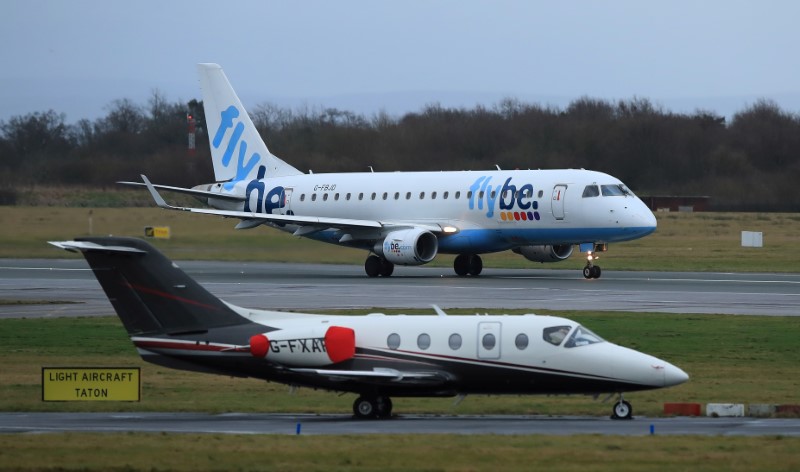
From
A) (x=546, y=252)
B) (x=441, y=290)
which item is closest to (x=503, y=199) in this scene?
(x=546, y=252)

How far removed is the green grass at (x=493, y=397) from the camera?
2527cm

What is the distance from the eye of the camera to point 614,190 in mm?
52438

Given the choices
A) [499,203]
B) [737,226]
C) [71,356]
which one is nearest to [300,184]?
[499,203]

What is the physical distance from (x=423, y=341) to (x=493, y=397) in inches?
151

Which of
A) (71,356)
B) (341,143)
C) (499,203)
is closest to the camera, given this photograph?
(71,356)

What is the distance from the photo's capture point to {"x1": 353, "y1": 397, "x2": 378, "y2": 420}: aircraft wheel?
2327cm

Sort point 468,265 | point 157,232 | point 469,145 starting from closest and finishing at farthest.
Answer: point 468,265, point 157,232, point 469,145

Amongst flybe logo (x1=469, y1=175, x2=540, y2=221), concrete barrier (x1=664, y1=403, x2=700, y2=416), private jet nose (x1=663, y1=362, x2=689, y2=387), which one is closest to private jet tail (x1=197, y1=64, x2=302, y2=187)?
flybe logo (x1=469, y1=175, x2=540, y2=221)

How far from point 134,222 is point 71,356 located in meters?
30.3

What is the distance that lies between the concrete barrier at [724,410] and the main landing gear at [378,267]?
3273 cm

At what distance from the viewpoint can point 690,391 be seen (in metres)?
26.7

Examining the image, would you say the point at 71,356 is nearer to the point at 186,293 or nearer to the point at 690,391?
the point at 186,293

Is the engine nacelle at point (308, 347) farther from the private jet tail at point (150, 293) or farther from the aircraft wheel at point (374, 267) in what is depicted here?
the aircraft wheel at point (374, 267)

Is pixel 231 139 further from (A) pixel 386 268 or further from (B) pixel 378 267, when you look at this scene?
(A) pixel 386 268
